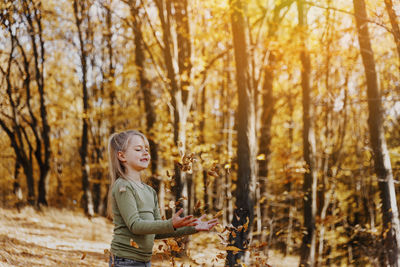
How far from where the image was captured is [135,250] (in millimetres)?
2686

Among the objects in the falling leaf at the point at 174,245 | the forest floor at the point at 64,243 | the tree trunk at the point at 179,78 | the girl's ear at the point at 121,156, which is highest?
the tree trunk at the point at 179,78

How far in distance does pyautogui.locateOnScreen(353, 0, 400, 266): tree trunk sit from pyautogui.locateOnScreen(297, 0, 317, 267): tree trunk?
1905 mm

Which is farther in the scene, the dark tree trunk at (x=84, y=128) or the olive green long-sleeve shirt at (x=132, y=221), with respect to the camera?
the dark tree trunk at (x=84, y=128)

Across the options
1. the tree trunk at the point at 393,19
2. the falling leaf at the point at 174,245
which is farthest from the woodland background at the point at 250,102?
the falling leaf at the point at 174,245

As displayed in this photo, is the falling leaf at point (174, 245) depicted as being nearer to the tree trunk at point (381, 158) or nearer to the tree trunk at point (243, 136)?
the tree trunk at point (243, 136)

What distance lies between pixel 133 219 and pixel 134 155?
1.57ft

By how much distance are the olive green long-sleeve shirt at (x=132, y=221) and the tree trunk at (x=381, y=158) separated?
21.1 feet

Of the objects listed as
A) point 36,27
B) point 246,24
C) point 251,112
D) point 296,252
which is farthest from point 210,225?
point 36,27

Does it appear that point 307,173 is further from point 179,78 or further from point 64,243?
point 64,243

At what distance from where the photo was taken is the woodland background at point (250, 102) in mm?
8273

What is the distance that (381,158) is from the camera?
8328 millimetres

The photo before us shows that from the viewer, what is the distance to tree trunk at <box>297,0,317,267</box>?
10180 mm

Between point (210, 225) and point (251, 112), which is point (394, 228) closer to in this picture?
point (251, 112)

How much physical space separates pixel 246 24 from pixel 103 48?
15006 mm
